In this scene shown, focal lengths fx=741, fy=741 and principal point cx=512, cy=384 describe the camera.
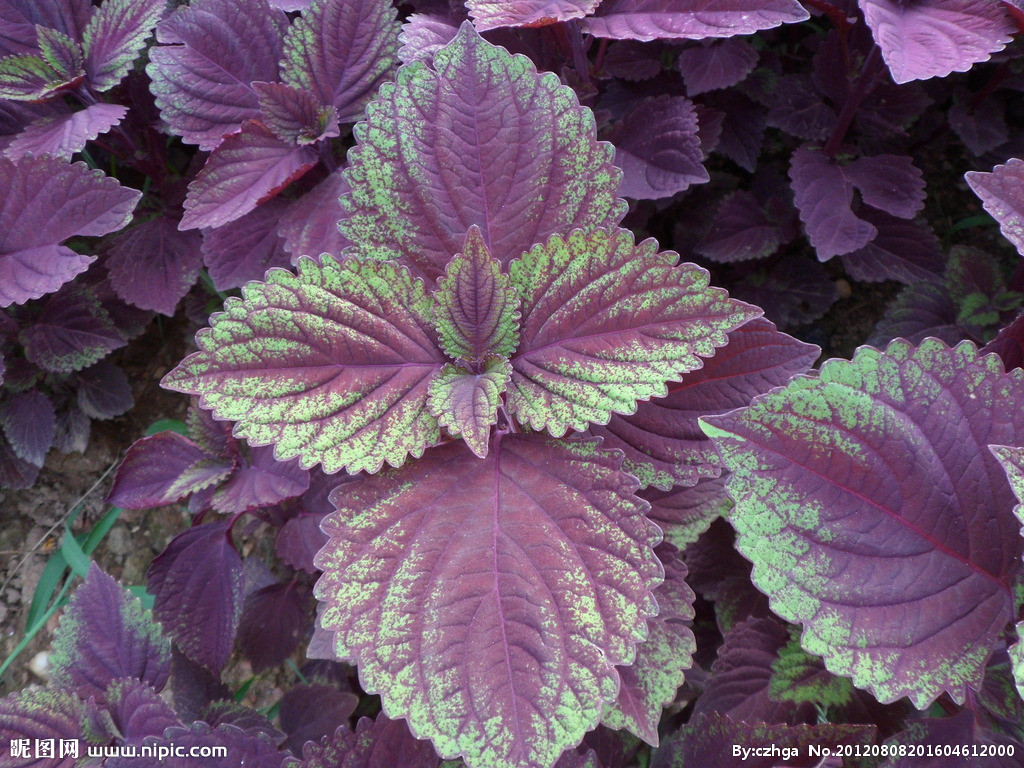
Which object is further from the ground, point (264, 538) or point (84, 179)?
point (84, 179)

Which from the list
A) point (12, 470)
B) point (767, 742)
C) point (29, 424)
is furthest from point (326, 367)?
point (12, 470)

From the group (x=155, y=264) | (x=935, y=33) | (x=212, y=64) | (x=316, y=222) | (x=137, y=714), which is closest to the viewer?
(x=137, y=714)

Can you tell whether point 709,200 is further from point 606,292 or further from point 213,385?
point 213,385

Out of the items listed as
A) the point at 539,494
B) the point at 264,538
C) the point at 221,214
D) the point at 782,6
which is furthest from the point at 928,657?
the point at 264,538

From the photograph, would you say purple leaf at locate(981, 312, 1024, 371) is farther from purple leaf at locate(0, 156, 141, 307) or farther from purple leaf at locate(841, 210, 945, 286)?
purple leaf at locate(0, 156, 141, 307)

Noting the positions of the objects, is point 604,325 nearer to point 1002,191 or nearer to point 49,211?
point 1002,191

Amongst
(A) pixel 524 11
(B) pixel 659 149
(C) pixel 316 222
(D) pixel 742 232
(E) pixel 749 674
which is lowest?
(E) pixel 749 674
